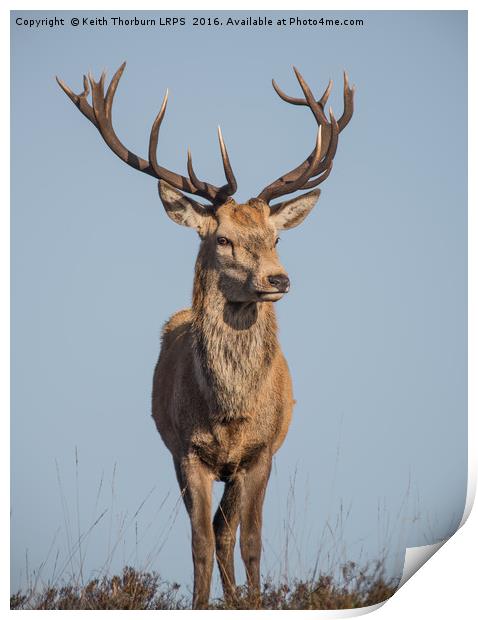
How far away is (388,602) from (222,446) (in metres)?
1.33

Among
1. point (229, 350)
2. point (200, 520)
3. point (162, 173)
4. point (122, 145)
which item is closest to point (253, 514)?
point (200, 520)

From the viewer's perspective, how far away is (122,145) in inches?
374

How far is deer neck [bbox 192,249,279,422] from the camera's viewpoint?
907 centimetres

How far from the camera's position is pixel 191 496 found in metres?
9.02

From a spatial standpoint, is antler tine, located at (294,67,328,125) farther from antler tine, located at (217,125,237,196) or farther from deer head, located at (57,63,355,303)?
antler tine, located at (217,125,237,196)

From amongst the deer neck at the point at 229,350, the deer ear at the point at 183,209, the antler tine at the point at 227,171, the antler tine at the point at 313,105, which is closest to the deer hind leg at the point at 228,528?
the deer neck at the point at 229,350

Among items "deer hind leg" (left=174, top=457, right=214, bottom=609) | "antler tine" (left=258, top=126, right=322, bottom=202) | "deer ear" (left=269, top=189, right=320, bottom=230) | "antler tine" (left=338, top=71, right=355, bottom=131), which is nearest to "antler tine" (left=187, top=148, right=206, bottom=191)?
"antler tine" (left=258, top=126, right=322, bottom=202)

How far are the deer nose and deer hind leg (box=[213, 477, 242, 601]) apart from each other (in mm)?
1200

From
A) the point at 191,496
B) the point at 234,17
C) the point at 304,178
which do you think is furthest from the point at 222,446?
the point at 234,17

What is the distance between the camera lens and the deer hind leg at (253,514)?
9031mm

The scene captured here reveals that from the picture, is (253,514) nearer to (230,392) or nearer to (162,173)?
(230,392)

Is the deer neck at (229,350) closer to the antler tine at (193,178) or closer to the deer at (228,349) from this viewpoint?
the deer at (228,349)

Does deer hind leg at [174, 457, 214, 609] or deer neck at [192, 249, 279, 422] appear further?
deer neck at [192, 249, 279, 422]
